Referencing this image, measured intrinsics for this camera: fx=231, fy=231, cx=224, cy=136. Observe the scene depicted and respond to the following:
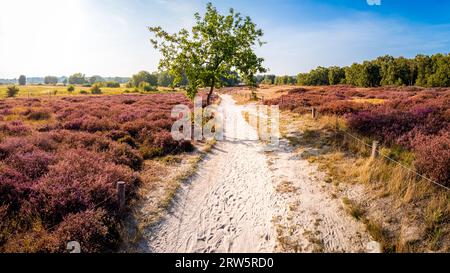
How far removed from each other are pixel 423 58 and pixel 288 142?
2812 inches

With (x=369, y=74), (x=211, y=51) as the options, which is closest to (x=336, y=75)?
(x=369, y=74)

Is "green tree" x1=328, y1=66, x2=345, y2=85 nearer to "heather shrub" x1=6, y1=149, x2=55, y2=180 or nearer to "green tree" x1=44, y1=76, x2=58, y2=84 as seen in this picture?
"heather shrub" x1=6, y1=149, x2=55, y2=180

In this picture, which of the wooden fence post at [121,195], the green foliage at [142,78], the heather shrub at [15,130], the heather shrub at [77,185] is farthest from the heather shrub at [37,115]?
the green foliage at [142,78]

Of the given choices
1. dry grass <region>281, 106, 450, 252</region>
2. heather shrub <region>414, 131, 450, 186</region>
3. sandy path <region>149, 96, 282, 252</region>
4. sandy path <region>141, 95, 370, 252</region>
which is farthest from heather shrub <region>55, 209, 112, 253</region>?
heather shrub <region>414, 131, 450, 186</region>

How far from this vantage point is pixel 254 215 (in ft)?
23.6

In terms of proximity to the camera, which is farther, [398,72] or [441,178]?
[398,72]

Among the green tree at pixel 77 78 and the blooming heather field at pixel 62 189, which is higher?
the green tree at pixel 77 78

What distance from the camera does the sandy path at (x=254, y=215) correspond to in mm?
5891

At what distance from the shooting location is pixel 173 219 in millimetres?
7012

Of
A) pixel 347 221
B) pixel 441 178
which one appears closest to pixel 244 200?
pixel 347 221

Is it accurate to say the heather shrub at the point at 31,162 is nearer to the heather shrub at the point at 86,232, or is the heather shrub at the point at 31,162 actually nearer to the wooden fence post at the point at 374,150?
the heather shrub at the point at 86,232

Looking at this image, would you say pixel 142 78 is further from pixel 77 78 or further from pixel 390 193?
pixel 390 193

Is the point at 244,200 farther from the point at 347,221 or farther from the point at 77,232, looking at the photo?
the point at 77,232

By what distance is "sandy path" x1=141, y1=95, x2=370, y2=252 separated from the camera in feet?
19.3
